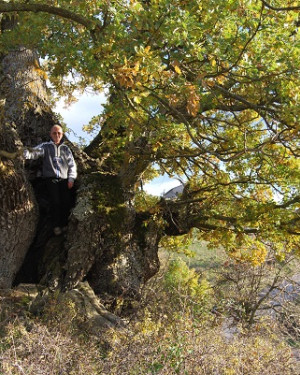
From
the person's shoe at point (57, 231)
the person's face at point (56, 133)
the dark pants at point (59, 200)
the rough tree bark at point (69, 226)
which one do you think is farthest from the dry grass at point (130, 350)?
the person's face at point (56, 133)

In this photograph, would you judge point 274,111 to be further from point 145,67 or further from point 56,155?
point 56,155

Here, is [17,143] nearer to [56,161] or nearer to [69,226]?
[56,161]

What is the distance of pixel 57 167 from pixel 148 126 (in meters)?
1.90

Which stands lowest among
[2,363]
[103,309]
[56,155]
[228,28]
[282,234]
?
[2,363]

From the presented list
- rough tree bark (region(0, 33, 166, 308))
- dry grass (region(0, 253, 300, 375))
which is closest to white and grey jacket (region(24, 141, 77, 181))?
rough tree bark (region(0, 33, 166, 308))

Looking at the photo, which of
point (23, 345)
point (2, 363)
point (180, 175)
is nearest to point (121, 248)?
point (180, 175)

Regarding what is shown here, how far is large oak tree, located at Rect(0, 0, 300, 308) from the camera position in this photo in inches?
205

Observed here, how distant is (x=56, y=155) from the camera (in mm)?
7578

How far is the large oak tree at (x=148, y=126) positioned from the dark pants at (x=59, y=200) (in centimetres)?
28

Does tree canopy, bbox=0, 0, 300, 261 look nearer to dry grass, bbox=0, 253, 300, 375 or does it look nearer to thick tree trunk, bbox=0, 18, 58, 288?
thick tree trunk, bbox=0, 18, 58, 288

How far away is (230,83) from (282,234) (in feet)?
9.49

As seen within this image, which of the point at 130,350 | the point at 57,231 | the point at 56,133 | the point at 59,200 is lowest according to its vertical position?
the point at 130,350

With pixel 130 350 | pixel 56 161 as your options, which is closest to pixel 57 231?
pixel 56 161

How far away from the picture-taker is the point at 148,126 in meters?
6.91
